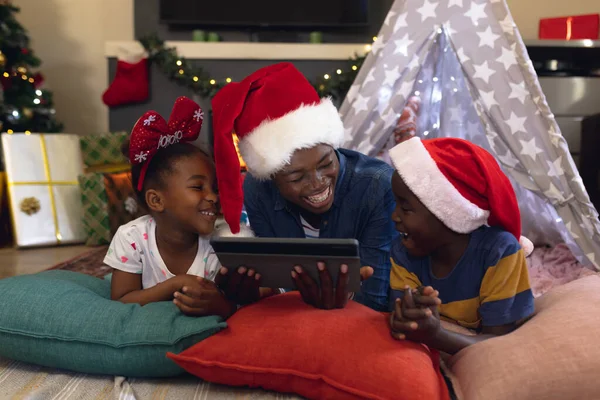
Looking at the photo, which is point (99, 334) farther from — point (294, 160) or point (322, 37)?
point (322, 37)

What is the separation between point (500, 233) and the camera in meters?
1.19

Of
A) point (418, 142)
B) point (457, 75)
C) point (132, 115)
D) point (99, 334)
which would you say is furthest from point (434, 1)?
point (132, 115)

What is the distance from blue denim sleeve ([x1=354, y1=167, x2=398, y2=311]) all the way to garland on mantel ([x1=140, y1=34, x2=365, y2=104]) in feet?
8.40

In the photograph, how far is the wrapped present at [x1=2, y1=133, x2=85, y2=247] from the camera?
3193 millimetres

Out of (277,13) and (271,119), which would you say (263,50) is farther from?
(271,119)

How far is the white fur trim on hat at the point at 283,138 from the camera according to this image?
52.3 inches

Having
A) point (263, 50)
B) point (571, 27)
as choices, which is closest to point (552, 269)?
point (571, 27)

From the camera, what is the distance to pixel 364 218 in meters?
1.45

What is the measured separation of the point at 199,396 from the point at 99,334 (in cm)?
24

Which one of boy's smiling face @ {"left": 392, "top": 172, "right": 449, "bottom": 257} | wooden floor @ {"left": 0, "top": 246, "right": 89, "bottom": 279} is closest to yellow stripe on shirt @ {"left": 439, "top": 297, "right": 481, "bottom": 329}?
boy's smiling face @ {"left": 392, "top": 172, "right": 449, "bottom": 257}

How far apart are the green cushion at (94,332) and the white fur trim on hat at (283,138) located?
1.36ft

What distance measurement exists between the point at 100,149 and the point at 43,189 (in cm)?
43

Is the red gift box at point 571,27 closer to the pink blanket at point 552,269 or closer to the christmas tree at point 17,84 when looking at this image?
the pink blanket at point 552,269

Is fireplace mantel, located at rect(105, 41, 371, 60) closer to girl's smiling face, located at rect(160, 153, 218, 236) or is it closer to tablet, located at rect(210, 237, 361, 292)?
girl's smiling face, located at rect(160, 153, 218, 236)
